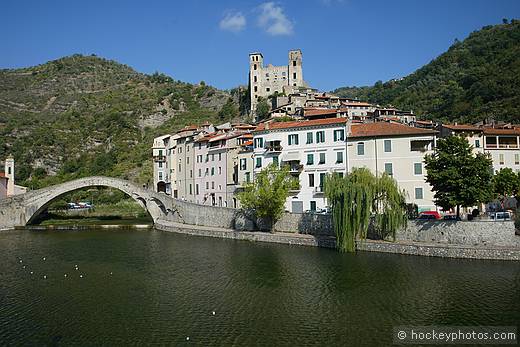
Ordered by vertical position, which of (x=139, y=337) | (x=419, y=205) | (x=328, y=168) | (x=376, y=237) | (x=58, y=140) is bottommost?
(x=139, y=337)

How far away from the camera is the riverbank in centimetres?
2841

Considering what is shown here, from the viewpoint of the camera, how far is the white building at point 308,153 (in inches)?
1720

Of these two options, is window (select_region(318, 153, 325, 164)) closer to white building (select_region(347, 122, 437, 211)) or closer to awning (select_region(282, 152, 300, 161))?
awning (select_region(282, 152, 300, 161))

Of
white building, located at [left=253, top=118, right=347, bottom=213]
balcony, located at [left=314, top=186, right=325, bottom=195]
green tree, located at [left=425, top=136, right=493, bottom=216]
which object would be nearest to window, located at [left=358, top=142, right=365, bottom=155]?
white building, located at [left=253, top=118, right=347, bottom=213]

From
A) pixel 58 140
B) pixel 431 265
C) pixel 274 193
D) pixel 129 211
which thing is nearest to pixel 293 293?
pixel 431 265

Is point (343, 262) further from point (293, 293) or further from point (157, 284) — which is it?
point (157, 284)

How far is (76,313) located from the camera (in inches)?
800

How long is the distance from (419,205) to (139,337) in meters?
30.3

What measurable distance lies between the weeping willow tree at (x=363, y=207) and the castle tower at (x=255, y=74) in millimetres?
79888

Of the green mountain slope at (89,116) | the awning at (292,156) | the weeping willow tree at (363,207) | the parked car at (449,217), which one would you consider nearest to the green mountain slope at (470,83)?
the parked car at (449,217)

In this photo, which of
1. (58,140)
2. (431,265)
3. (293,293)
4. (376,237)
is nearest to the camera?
(293,293)

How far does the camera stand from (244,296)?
22672mm

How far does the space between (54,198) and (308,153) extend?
37366 mm

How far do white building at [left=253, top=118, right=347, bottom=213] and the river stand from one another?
1008 cm
